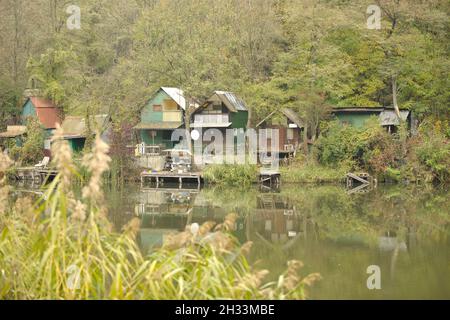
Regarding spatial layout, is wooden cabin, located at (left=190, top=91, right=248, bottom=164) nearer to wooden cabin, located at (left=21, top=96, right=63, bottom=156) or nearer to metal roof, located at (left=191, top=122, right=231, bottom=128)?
metal roof, located at (left=191, top=122, right=231, bottom=128)

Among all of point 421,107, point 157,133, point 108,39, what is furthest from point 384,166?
point 108,39

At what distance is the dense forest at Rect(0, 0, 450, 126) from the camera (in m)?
34.3

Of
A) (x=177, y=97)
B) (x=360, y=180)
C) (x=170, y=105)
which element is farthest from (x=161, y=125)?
(x=360, y=180)

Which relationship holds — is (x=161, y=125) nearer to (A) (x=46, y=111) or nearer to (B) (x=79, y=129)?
(B) (x=79, y=129)

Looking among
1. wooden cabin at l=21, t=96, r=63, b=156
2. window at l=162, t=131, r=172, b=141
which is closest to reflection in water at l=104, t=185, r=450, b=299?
window at l=162, t=131, r=172, b=141

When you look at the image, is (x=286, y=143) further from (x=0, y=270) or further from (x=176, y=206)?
(x=0, y=270)

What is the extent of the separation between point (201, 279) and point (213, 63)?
27417mm

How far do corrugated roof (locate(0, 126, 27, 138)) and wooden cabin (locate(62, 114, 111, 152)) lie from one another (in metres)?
2.15

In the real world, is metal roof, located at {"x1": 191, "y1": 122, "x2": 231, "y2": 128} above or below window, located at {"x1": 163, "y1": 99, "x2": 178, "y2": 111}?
below

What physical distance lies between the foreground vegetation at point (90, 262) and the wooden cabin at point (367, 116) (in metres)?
27.6

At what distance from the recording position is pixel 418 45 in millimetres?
36000

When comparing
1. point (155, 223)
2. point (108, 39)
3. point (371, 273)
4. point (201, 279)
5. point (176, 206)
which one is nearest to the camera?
point (201, 279)

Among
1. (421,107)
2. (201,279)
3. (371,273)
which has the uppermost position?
(421,107)

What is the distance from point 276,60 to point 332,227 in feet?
57.9
